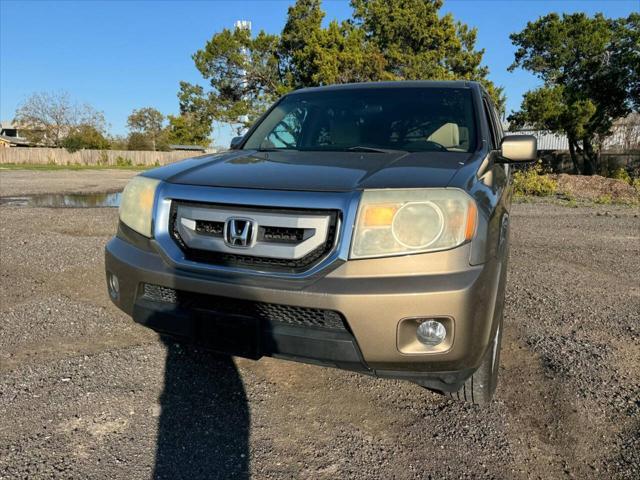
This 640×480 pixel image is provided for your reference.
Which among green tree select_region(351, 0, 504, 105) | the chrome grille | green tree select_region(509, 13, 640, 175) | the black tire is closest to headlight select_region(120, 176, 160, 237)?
the chrome grille

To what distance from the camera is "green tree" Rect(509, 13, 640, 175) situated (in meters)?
23.4

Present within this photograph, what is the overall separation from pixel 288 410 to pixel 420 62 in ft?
97.4

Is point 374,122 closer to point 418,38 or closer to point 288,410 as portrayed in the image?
point 288,410

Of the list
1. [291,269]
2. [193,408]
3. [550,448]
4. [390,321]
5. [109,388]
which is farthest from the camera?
[109,388]

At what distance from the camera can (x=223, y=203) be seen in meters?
2.20

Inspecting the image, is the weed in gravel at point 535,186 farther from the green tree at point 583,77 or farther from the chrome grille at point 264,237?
the chrome grille at point 264,237

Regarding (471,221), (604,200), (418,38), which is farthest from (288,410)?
(418,38)

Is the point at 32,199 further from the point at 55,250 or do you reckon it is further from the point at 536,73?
the point at 536,73

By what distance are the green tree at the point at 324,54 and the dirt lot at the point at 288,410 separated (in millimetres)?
26130

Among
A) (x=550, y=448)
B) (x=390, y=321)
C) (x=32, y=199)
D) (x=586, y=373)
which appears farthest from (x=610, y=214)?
(x=32, y=199)

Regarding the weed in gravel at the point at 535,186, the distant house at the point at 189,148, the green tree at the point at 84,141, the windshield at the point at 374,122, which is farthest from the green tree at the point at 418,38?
the green tree at the point at 84,141

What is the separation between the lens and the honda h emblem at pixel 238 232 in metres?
2.12

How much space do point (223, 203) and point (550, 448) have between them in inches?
76.1

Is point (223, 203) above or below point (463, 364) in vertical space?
above
